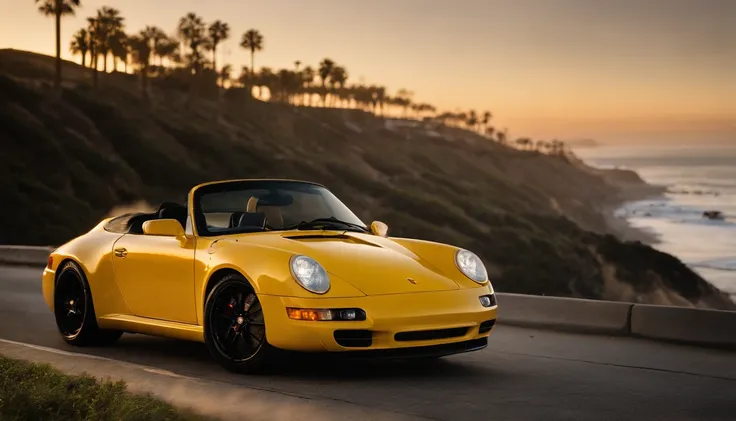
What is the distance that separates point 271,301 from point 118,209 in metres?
106

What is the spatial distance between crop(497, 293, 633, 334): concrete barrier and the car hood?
326cm

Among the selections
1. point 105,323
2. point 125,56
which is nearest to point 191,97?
point 125,56

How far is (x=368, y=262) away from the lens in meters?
8.43

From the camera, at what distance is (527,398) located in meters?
7.74

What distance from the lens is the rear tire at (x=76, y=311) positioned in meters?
10.2

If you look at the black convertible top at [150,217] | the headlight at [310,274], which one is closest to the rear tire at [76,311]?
the black convertible top at [150,217]

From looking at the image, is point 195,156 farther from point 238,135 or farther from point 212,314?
point 212,314

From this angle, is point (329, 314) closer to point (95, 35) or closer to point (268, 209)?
point (268, 209)

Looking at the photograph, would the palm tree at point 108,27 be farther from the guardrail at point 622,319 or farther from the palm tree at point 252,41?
the guardrail at point 622,319

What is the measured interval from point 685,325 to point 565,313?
1.40 m

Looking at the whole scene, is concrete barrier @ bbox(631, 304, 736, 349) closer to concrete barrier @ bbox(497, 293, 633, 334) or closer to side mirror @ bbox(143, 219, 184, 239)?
concrete barrier @ bbox(497, 293, 633, 334)

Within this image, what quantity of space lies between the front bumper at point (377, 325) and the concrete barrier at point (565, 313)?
3.45m

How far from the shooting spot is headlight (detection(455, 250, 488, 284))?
884cm

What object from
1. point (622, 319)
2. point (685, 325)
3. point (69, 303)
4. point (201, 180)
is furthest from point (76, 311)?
point (201, 180)
